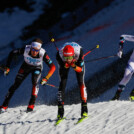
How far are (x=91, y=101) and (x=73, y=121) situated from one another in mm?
3172

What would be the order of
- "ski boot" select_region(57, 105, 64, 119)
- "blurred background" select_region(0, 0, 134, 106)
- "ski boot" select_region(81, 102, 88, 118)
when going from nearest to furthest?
"ski boot" select_region(81, 102, 88, 118) < "ski boot" select_region(57, 105, 64, 119) < "blurred background" select_region(0, 0, 134, 106)

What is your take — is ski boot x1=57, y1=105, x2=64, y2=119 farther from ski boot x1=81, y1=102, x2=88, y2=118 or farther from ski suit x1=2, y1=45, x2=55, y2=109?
ski suit x1=2, y1=45, x2=55, y2=109

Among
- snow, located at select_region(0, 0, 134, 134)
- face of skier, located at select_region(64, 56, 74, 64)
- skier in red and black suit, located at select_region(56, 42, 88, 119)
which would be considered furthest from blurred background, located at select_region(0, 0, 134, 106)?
face of skier, located at select_region(64, 56, 74, 64)

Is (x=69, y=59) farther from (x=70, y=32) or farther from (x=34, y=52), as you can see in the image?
(x=70, y=32)

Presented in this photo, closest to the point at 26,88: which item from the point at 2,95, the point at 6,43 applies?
the point at 2,95

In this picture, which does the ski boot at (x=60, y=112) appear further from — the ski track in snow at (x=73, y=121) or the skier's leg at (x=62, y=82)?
the ski track in snow at (x=73, y=121)

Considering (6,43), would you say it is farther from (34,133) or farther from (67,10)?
(34,133)

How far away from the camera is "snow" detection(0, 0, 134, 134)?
22.3ft

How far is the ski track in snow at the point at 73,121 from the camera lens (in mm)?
6513

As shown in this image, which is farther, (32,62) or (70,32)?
(70,32)

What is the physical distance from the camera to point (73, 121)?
7164 mm

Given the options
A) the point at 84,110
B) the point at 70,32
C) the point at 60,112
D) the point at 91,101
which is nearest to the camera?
the point at 84,110

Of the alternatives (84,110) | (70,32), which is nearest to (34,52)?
(84,110)

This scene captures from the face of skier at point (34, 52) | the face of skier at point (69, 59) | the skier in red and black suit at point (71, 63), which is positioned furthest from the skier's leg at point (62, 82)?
the face of skier at point (34, 52)
